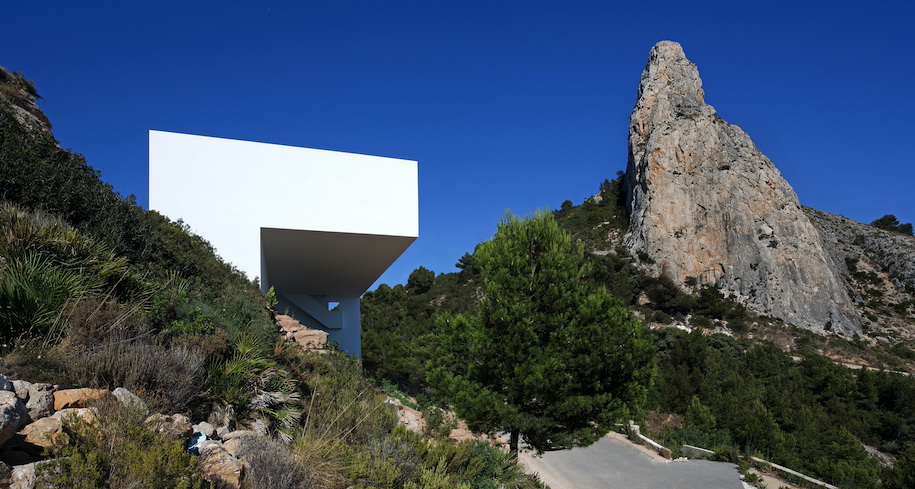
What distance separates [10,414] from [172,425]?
731 mm

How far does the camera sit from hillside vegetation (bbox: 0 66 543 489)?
250 cm

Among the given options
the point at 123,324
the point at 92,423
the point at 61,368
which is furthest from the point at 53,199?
the point at 92,423

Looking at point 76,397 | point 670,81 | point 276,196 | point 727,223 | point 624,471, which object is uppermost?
point 670,81

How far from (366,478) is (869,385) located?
Result: 24.8m

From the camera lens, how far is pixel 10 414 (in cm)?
227

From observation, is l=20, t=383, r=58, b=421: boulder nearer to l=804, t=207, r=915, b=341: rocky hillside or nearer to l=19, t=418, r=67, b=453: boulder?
l=19, t=418, r=67, b=453: boulder

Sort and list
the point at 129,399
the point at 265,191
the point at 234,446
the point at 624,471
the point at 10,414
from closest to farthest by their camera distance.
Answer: the point at 10,414, the point at 129,399, the point at 234,446, the point at 265,191, the point at 624,471

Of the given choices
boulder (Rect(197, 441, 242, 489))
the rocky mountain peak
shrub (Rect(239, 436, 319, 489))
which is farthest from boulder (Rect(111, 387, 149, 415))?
the rocky mountain peak

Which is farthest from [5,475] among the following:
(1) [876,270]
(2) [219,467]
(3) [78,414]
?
(1) [876,270]

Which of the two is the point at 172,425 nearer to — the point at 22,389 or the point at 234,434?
the point at 234,434

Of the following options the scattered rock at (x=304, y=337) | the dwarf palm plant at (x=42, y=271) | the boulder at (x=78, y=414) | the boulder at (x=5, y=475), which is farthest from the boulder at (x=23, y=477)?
the scattered rock at (x=304, y=337)

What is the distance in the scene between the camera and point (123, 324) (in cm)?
371

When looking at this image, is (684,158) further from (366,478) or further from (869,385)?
(366,478)

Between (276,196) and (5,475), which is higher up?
(276,196)
